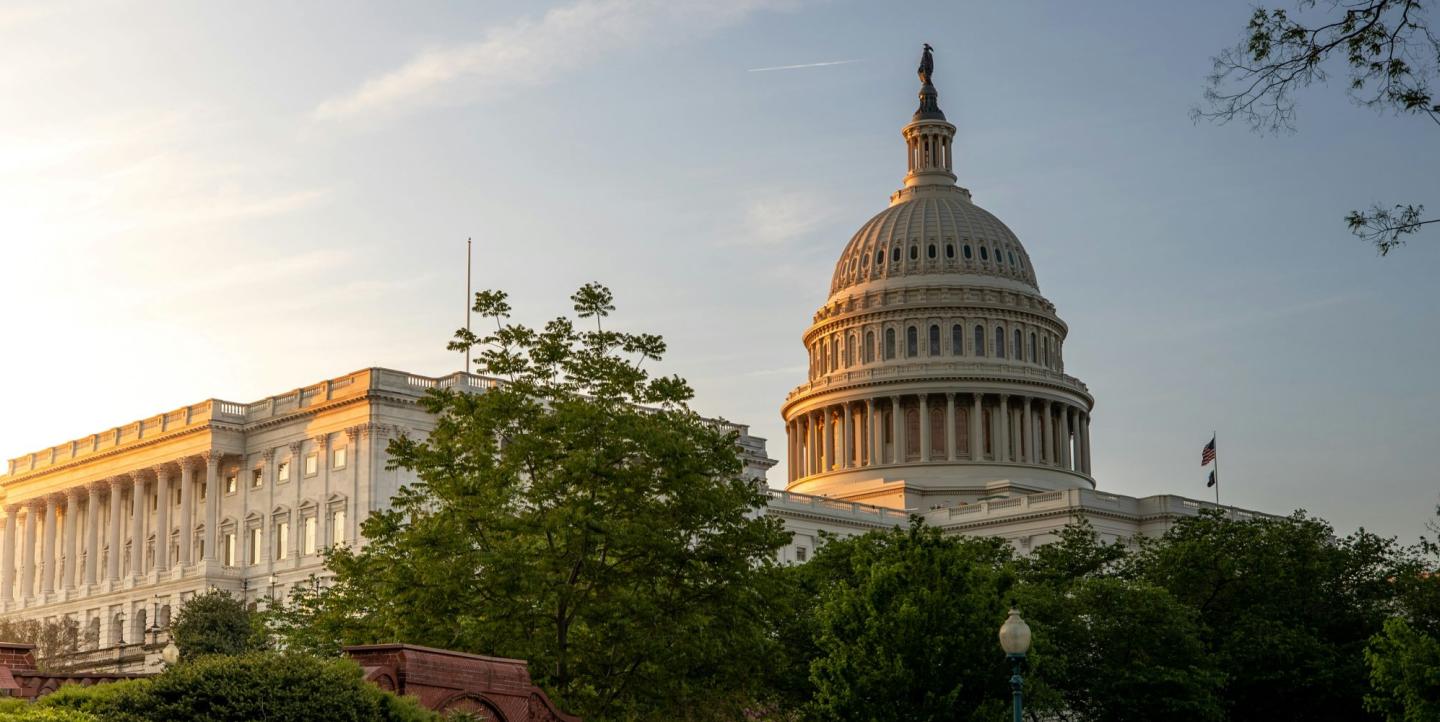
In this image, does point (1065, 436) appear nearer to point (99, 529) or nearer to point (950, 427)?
point (950, 427)

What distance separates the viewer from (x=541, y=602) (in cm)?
4634

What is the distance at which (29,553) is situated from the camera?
140 metres

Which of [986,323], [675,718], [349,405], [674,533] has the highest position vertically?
[986,323]

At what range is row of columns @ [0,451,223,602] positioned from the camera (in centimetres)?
12588

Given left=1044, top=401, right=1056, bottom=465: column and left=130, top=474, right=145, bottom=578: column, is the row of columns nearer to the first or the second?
left=130, top=474, right=145, bottom=578: column

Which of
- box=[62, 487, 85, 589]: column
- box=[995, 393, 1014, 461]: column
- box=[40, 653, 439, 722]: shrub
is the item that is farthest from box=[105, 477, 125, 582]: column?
box=[40, 653, 439, 722]: shrub

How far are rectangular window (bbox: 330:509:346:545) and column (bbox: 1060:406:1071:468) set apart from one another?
6937 centimetres

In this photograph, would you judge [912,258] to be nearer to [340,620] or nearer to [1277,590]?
[1277,590]

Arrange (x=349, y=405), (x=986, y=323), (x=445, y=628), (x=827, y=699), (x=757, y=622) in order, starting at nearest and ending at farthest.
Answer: (x=445, y=628), (x=757, y=622), (x=827, y=699), (x=349, y=405), (x=986, y=323)

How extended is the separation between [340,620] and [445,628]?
607 centimetres

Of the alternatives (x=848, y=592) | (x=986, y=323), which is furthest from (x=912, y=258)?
(x=848, y=592)

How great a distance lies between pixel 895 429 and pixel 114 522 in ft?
207

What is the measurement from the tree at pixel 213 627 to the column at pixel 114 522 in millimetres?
39424

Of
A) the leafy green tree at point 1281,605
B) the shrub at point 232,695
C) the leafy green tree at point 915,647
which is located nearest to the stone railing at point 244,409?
the leafy green tree at point 1281,605
